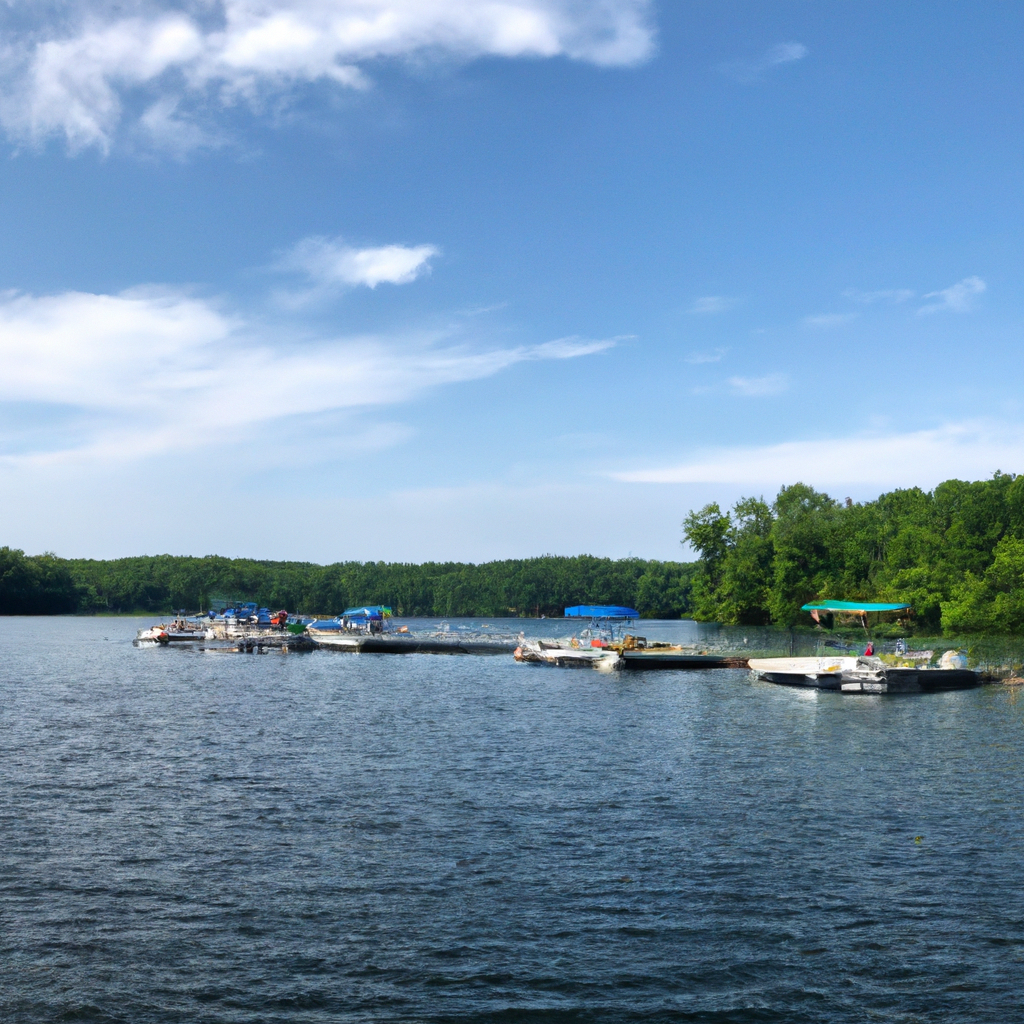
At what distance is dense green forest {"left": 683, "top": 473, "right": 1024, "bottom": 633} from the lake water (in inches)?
3007

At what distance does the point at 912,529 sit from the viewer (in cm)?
14925

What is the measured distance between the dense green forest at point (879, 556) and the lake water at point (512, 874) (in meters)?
76.4

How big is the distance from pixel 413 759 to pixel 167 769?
970cm

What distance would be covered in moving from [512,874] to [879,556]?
163320mm

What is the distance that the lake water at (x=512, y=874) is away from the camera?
1586 cm

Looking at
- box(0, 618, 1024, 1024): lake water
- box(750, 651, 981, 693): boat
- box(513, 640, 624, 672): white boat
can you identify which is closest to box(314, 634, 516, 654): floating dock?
box(513, 640, 624, 672): white boat

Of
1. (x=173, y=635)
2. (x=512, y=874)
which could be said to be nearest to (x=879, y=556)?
(x=173, y=635)

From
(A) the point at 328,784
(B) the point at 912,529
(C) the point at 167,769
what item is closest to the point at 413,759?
(A) the point at 328,784

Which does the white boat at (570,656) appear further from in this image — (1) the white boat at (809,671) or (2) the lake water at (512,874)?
(2) the lake water at (512,874)

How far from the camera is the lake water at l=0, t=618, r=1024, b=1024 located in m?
15.9

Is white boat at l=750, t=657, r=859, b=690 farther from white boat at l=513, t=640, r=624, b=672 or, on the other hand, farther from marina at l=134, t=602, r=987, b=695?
white boat at l=513, t=640, r=624, b=672

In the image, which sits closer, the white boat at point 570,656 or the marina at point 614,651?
the marina at point 614,651

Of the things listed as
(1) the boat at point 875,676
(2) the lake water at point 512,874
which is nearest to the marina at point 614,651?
(1) the boat at point 875,676

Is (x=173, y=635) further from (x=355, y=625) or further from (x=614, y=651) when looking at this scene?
Result: (x=614, y=651)
